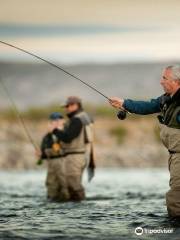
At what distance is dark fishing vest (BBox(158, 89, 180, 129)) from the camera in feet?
32.1

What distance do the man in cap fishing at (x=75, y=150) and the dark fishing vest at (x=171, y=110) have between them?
5.04 metres

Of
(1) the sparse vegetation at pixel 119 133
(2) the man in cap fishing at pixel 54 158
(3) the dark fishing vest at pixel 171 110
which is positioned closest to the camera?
(3) the dark fishing vest at pixel 171 110

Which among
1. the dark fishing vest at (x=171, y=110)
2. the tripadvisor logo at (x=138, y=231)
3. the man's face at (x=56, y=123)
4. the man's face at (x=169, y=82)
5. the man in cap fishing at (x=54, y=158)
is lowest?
the tripadvisor logo at (x=138, y=231)

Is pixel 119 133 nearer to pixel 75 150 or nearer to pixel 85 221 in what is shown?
pixel 75 150

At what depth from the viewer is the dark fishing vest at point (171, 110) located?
978cm

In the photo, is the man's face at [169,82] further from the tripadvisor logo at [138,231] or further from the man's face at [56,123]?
the man's face at [56,123]

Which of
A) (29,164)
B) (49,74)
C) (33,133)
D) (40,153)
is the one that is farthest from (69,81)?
(40,153)

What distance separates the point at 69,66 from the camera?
170 m

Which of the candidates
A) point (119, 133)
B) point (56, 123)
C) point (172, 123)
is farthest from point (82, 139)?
point (119, 133)

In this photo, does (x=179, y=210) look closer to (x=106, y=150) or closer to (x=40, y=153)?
(x=40, y=153)

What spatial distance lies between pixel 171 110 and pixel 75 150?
17.8ft

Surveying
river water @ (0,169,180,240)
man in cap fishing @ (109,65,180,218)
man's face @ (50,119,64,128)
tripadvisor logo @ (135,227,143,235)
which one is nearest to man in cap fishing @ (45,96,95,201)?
man's face @ (50,119,64,128)

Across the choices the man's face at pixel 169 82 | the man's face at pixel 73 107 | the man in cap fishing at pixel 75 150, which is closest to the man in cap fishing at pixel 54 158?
the man in cap fishing at pixel 75 150

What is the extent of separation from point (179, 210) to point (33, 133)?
44.6 m
